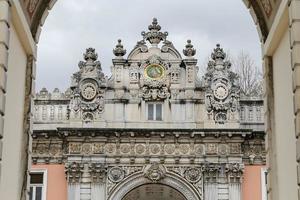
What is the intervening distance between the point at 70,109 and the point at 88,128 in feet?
3.82

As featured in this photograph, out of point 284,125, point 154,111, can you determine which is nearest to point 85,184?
point 154,111

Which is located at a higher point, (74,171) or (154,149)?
(154,149)

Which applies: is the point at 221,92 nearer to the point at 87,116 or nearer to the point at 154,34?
the point at 154,34

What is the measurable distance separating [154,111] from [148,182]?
2616 mm

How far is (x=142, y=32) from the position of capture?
25.1 metres

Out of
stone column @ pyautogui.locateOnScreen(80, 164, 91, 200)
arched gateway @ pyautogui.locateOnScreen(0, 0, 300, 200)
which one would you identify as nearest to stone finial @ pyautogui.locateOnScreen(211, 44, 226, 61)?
stone column @ pyautogui.locateOnScreen(80, 164, 91, 200)

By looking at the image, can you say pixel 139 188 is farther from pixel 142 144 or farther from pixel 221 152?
pixel 221 152

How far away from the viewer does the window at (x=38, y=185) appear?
2377 centimetres

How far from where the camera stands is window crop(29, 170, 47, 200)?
2377 cm

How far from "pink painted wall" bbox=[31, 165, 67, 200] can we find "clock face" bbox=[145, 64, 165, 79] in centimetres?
452

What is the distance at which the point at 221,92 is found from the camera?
964 inches

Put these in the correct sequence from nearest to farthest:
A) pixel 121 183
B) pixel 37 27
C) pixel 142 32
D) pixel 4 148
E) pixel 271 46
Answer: pixel 4 148 → pixel 271 46 → pixel 37 27 → pixel 121 183 → pixel 142 32

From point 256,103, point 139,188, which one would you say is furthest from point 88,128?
point 256,103

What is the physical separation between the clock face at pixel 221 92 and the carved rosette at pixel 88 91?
4038 mm
